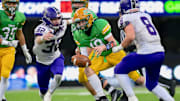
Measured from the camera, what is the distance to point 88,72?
22.2ft

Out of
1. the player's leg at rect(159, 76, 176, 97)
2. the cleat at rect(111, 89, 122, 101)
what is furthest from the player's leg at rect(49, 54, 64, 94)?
the player's leg at rect(159, 76, 176, 97)

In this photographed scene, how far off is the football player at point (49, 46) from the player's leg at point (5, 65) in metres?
0.50

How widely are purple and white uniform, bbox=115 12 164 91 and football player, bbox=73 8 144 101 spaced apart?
0.41 metres

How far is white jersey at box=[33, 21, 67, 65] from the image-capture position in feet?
21.6

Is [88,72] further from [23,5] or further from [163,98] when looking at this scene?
[23,5]

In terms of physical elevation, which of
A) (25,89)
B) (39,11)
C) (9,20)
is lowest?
(25,89)

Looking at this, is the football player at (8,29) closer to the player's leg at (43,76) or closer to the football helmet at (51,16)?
the player's leg at (43,76)

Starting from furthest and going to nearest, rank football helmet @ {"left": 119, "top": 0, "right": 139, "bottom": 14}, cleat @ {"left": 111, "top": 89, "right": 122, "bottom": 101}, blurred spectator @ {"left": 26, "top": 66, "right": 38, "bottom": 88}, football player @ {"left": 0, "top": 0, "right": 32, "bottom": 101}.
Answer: blurred spectator @ {"left": 26, "top": 66, "right": 38, "bottom": 88} < cleat @ {"left": 111, "top": 89, "right": 122, "bottom": 101} < football player @ {"left": 0, "top": 0, "right": 32, "bottom": 101} < football helmet @ {"left": 119, "top": 0, "right": 139, "bottom": 14}

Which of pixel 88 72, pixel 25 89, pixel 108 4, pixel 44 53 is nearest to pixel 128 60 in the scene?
pixel 88 72

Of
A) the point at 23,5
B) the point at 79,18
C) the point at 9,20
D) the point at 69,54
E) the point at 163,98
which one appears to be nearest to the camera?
the point at 163,98

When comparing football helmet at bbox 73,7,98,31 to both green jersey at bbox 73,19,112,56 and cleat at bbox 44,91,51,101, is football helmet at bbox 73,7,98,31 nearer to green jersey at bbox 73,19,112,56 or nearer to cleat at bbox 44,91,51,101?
green jersey at bbox 73,19,112,56

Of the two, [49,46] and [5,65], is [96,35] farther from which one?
[5,65]

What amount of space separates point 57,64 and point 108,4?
5366mm

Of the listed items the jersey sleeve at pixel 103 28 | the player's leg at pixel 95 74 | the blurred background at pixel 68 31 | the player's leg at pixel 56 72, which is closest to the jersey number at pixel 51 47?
the player's leg at pixel 56 72
